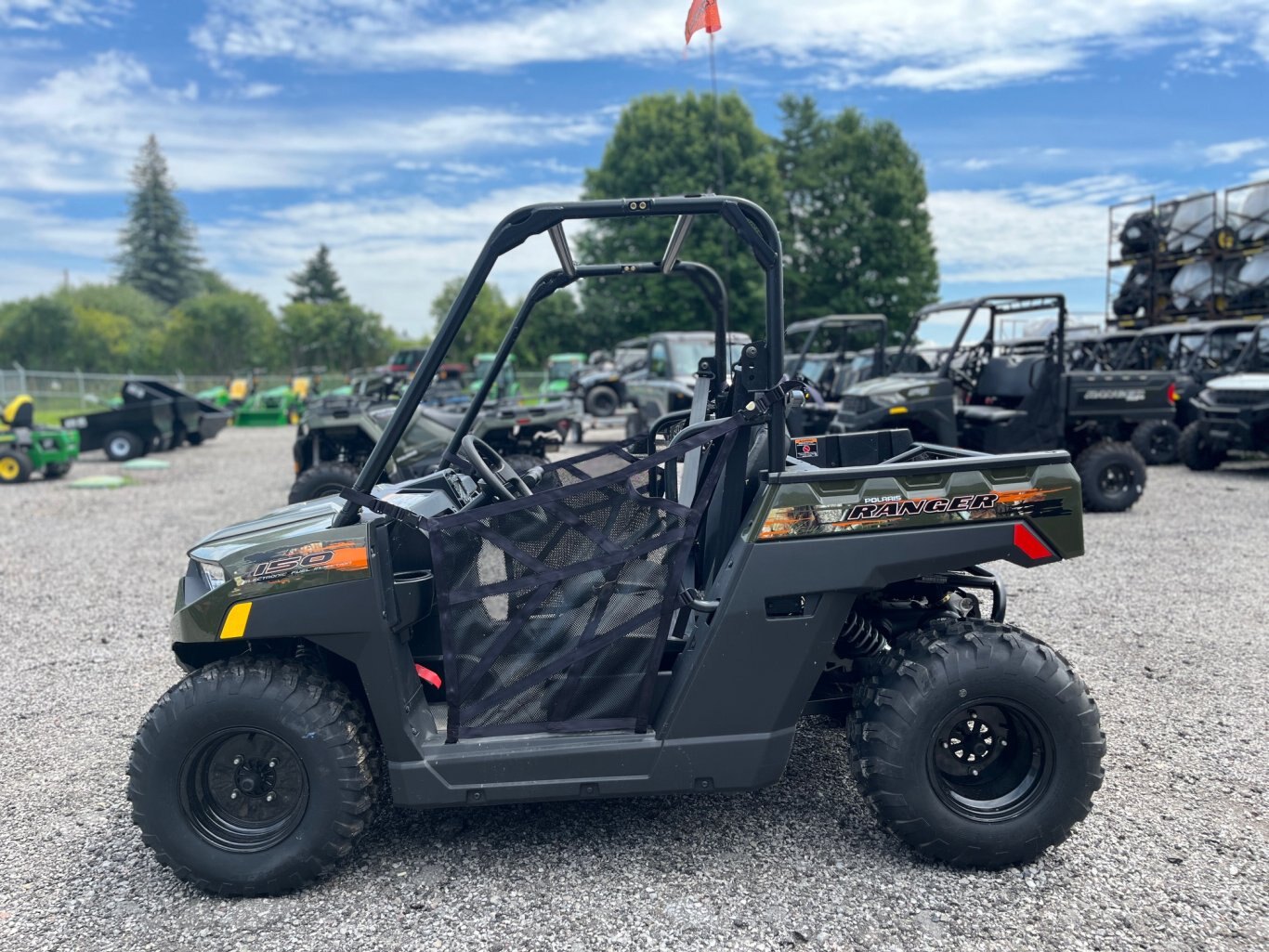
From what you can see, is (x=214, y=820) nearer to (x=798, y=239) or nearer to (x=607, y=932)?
(x=607, y=932)

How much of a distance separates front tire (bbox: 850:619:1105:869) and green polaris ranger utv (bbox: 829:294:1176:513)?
7030 mm

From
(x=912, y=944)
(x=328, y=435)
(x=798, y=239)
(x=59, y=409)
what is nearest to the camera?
(x=912, y=944)

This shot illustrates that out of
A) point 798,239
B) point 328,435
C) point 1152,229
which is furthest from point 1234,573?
point 798,239

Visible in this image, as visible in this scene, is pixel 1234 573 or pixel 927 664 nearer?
pixel 927 664

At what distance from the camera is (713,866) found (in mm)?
3039

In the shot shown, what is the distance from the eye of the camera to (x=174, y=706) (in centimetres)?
289

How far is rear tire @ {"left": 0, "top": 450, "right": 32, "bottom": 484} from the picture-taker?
1399 cm

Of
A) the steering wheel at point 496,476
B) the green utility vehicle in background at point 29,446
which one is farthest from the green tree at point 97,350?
the steering wheel at point 496,476

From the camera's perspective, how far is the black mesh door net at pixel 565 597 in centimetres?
289

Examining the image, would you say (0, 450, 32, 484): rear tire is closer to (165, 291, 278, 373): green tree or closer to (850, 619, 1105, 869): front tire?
(850, 619, 1105, 869): front tire

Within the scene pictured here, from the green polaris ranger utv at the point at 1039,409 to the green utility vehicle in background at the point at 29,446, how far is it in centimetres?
1149

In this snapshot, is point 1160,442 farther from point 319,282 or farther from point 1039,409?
point 319,282

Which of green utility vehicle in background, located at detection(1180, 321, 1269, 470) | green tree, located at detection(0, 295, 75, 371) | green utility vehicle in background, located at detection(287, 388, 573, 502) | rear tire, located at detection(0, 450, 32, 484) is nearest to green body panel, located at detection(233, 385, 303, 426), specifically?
rear tire, located at detection(0, 450, 32, 484)

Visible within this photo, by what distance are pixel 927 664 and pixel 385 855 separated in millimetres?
1844
